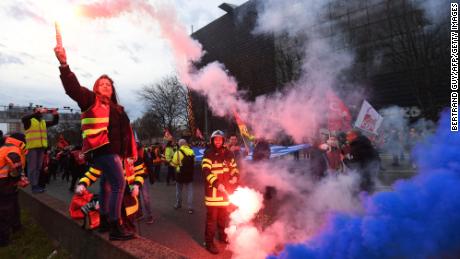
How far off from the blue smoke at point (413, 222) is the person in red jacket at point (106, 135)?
2060 millimetres

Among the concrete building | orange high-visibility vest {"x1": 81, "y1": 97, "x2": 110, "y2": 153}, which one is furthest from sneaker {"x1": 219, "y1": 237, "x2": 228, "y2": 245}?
the concrete building

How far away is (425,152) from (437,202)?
0.77 m

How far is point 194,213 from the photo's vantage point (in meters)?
7.97

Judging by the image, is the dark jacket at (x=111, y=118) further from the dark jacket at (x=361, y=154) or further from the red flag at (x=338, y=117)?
the red flag at (x=338, y=117)

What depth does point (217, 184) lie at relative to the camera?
16.8 ft

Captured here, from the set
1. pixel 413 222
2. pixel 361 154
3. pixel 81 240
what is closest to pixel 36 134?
pixel 81 240

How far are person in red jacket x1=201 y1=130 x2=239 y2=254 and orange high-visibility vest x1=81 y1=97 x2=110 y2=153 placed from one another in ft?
6.34

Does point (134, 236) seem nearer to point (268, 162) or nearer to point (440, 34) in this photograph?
point (268, 162)

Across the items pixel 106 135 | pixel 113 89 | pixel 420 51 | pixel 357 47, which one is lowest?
pixel 106 135

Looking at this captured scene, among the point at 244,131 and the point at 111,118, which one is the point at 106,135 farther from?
the point at 244,131

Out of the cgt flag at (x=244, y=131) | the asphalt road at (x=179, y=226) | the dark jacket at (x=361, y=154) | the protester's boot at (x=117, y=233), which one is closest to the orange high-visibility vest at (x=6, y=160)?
the asphalt road at (x=179, y=226)

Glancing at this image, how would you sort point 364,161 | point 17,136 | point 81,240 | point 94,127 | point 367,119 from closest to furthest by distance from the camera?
point 94,127
point 81,240
point 17,136
point 364,161
point 367,119

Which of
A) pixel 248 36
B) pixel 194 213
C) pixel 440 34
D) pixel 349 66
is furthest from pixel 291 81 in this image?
pixel 194 213

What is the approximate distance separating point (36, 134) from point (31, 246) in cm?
326
